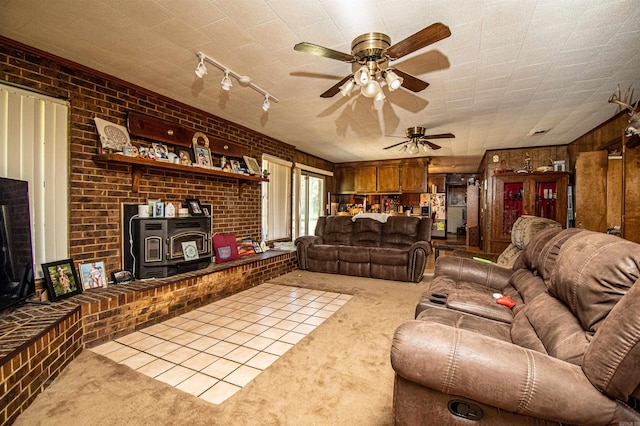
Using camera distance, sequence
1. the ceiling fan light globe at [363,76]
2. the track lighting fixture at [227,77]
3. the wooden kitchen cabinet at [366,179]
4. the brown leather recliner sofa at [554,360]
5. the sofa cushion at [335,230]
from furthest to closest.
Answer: the wooden kitchen cabinet at [366,179], the sofa cushion at [335,230], the track lighting fixture at [227,77], the ceiling fan light globe at [363,76], the brown leather recliner sofa at [554,360]

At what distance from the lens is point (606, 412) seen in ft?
2.98

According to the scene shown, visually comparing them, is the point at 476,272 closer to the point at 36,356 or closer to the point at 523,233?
the point at 523,233

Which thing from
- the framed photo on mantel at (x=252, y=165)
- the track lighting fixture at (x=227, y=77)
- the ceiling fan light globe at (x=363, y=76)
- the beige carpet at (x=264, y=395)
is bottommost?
the beige carpet at (x=264, y=395)

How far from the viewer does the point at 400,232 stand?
4.91m

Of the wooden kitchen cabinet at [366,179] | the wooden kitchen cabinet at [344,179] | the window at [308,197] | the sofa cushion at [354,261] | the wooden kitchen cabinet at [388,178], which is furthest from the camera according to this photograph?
the wooden kitchen cabinet at [344,179]

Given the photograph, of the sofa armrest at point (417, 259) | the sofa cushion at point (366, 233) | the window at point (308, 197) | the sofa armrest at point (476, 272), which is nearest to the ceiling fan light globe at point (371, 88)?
the sofa armrest at point (476, 272)

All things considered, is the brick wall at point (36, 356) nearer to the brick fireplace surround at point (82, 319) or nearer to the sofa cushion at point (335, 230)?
the brick fireplace surround at point (82, 319)

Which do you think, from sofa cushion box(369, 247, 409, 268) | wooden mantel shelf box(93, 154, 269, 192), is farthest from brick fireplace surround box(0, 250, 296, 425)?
sofa cushion box(369, 247, 409, 268)

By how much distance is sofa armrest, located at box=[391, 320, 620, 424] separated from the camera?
92 centimetres

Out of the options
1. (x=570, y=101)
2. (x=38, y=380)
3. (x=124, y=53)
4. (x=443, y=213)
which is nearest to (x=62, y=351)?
(x=38, y=380)

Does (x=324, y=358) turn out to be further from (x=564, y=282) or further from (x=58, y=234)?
(x=58, y=234)

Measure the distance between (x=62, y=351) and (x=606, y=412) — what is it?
9.46ft

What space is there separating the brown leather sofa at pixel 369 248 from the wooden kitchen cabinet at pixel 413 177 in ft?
7.38

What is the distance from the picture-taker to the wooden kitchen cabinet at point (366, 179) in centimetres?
750
